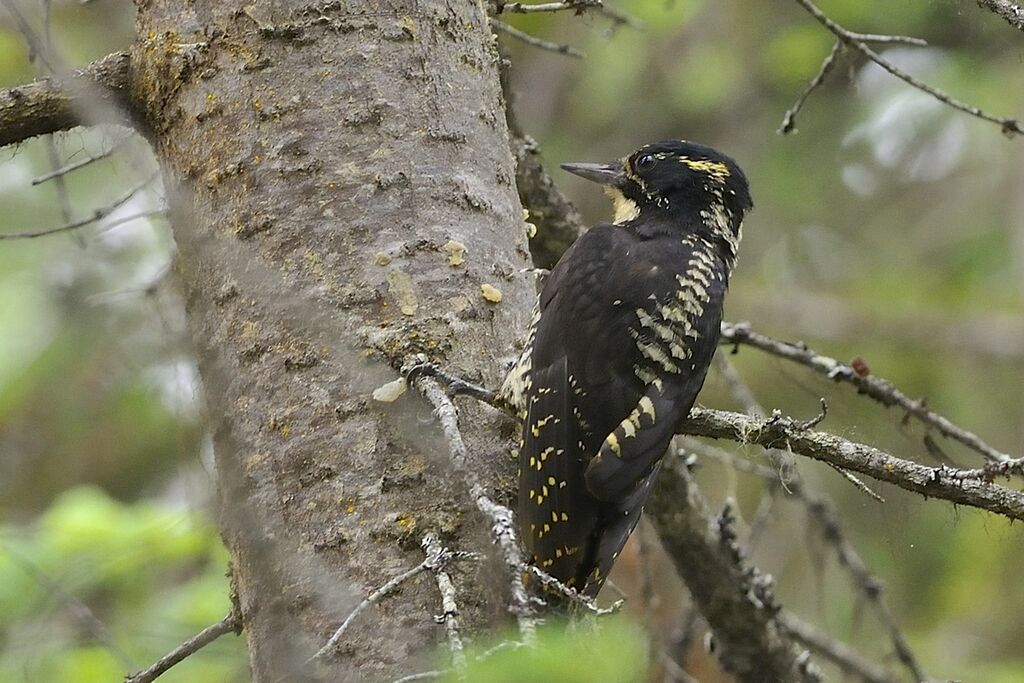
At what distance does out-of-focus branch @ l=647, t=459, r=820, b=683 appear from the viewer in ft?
11.3

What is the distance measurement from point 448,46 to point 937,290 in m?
4.85

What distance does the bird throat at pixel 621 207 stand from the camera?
12.0ft

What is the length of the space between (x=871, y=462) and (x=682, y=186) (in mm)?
1491

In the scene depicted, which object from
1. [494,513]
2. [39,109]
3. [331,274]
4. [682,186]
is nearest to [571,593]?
[494,513]

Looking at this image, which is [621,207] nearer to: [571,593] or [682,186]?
[682,186]

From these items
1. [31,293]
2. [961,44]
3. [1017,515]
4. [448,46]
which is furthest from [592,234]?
[31,293]

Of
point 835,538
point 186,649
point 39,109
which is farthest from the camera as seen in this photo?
point 835,538

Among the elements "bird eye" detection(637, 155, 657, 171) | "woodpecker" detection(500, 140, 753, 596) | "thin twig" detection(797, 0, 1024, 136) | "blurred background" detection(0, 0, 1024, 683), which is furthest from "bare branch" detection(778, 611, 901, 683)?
"thin twig" detection(797, 0, 1024, 136)

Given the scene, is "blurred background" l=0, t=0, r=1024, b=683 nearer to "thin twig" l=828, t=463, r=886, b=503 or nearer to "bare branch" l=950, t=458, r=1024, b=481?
"thin twig" l=828, t=463, r=886, b=503

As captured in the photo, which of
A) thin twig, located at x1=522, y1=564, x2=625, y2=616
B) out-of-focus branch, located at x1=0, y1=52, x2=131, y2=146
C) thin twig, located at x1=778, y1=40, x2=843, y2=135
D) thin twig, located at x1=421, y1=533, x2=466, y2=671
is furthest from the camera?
Result: thin twig, located at x1=778, y1=40, x2=843, y2=135

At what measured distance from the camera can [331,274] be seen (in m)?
2.54

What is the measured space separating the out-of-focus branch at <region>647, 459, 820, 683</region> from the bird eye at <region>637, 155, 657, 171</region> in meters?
0.85

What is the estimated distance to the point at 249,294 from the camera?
2.53 metres

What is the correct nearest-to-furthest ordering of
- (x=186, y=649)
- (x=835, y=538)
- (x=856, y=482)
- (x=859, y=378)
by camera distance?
(x=856, y=482)
(x=186, y=649)
(x=859, y=378)
(x=835, y=538)
